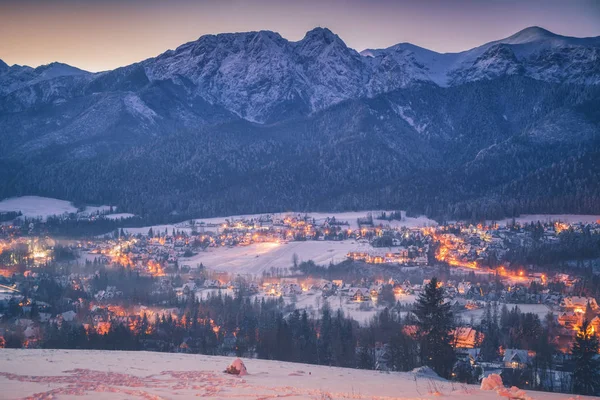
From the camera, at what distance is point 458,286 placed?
7425 cm

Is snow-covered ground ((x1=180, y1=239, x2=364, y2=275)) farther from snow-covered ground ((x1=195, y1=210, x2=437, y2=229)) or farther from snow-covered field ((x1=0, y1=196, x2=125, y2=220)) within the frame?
snow-covered field ((x1=0, y1=196, x2=125, y2=220))

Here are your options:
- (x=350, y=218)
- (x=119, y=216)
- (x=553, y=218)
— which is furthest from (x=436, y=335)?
(x=119, y=216)

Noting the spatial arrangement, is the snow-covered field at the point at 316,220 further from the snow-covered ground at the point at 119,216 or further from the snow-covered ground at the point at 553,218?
the snow-covered ground at the point at 553,218

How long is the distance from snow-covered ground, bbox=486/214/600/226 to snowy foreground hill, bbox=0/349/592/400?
115 m

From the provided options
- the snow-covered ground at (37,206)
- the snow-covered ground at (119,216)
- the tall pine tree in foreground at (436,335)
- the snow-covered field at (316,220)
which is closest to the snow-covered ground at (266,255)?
the snow-covered field at (316,220)

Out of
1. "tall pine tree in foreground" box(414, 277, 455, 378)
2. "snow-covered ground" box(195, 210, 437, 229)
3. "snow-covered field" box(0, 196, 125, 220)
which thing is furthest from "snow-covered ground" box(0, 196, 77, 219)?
"tall pine tree in foreground" box(414, 277, 455, 378)

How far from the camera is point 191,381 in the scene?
1903cm

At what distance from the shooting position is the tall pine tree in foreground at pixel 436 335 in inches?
1117

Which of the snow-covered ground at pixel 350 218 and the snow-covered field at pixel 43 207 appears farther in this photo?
the snow-covered field at pixel 43 207

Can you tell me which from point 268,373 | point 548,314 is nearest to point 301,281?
point 548,314

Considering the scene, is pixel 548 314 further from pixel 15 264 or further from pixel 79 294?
pixel 15 264

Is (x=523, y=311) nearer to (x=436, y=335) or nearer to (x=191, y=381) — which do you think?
(x=436, y=335)

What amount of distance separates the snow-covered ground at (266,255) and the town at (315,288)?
1.30ft

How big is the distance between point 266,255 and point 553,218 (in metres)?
67.3
